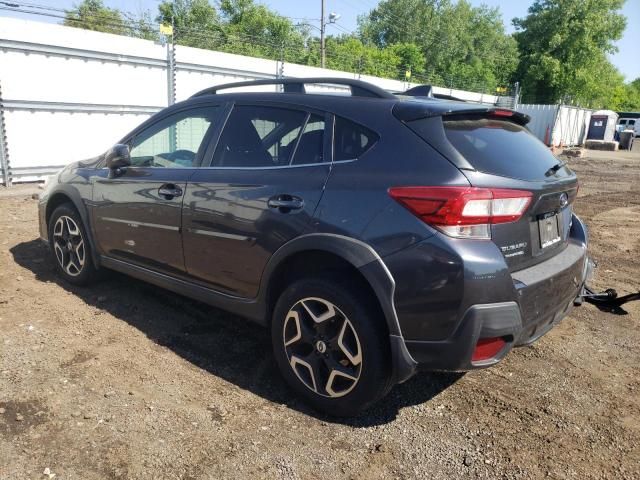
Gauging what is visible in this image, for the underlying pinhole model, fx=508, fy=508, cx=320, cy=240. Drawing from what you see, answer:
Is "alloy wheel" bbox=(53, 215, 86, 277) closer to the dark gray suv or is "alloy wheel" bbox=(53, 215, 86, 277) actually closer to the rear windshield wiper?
the dark gray suv

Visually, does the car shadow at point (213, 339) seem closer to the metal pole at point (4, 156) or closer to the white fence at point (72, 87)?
the metal pole at point (4, 156)

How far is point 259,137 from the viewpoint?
3.33 m

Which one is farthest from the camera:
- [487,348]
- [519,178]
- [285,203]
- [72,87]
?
[72,87]

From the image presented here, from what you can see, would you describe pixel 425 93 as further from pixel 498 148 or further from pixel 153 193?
pixel 153 193

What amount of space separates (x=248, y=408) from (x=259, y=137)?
66.4 inches

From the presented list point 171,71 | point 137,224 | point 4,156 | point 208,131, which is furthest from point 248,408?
point 171,71

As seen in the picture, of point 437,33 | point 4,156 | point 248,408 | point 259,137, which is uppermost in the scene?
point 437,33

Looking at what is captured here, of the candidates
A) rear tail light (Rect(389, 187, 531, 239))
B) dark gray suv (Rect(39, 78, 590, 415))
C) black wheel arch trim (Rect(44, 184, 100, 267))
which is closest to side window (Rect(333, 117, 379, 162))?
dark gray suv (Rect(39, 78, 590, 415))

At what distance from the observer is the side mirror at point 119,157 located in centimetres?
391

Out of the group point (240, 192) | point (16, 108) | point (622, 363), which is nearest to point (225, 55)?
point (16, 108)

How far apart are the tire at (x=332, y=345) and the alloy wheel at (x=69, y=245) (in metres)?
2.43

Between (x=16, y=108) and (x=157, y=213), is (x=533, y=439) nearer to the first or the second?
(x=157, y=213)

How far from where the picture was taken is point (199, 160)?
3504 millimetres

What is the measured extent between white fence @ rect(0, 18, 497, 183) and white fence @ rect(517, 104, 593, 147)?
72.7 ft
